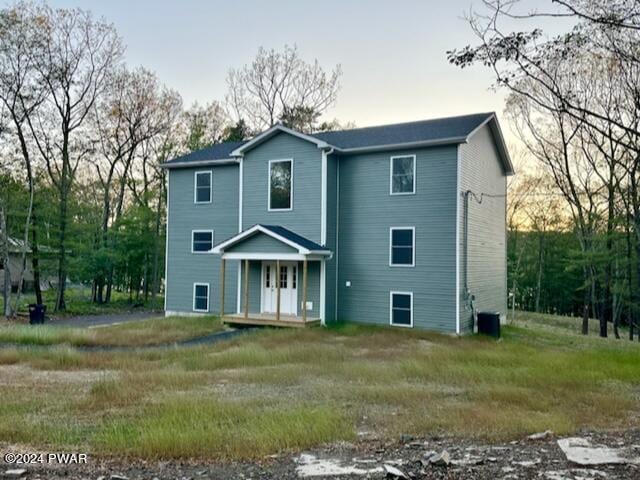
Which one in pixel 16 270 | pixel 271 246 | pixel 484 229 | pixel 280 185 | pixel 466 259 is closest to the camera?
pixel 466 259

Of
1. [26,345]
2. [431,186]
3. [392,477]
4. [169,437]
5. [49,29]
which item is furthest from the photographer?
[49,29]

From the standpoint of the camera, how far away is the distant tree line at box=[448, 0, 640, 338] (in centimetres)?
760

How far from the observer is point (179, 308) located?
18578 millimetres

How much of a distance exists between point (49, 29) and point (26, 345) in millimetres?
14389

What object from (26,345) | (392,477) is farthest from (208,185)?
(392,477)

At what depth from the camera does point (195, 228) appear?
60.6ft

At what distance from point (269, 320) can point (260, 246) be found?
8.08 feet

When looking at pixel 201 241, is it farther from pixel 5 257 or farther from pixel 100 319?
pixel 5 257

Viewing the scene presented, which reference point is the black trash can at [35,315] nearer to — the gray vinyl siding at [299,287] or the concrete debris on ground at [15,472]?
the gray vinyl siding at [299,287]

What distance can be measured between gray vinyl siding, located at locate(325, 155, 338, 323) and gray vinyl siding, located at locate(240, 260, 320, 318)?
34cm

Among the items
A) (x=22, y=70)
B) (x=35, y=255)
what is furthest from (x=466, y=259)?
(x=22, y=70)

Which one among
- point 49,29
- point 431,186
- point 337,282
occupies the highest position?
point 49,29

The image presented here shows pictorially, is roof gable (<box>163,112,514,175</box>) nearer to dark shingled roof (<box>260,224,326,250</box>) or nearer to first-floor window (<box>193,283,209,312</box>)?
dark shingled roof (<box>260,224,326,250</box>)

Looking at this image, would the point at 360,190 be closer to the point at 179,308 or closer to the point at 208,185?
the point at 208,185
